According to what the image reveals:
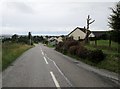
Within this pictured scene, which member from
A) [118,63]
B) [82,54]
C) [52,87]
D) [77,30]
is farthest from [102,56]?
[77,30]

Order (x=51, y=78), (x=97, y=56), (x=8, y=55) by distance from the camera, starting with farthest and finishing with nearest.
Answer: (x=8, y=55) → (x=97, y=56) → (x=51, y=78)

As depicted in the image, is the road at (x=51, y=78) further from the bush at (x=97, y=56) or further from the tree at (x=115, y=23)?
the tree at (x=115, y=23)

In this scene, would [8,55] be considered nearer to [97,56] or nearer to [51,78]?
[97,56]

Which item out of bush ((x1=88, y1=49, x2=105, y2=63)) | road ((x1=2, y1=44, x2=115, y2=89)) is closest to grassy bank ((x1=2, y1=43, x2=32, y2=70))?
road ((x1=2, y1=44, x2=115, y2=89))

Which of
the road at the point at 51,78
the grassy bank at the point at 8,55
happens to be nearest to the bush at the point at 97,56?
the road at the point at 51,78

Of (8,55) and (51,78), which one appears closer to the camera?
(51,78)

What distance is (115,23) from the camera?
92.0 feet

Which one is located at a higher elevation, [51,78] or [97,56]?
[97,56]

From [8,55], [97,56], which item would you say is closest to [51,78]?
[97,56]

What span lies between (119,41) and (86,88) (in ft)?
62.7

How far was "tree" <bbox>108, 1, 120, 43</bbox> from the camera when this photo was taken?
90.5 feet

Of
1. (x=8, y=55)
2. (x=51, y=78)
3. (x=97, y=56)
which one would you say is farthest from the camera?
(x=8, y=55)

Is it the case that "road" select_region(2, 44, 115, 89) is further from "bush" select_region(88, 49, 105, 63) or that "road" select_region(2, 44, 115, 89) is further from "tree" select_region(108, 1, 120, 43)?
"tree" select_region(108, 1, 120, 43)

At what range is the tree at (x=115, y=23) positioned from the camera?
2759 cm
